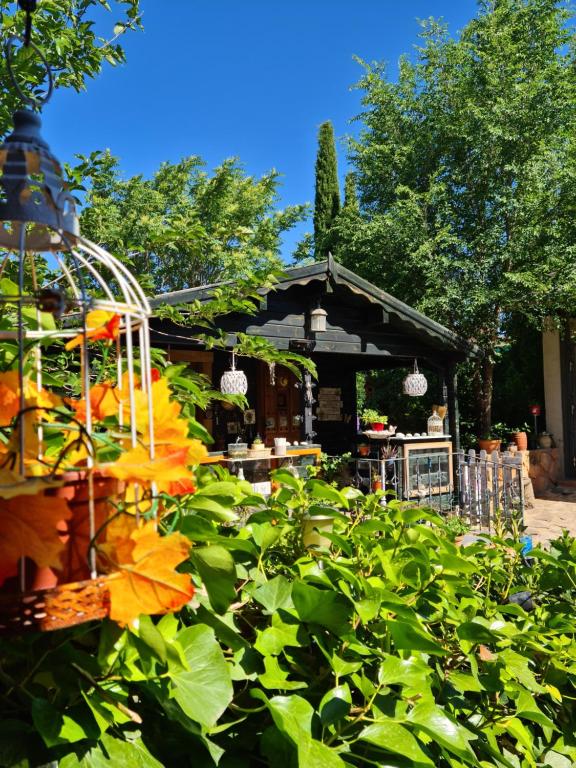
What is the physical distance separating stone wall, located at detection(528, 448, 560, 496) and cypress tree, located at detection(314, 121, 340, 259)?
9.29 metres

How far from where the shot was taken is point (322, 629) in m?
0.81

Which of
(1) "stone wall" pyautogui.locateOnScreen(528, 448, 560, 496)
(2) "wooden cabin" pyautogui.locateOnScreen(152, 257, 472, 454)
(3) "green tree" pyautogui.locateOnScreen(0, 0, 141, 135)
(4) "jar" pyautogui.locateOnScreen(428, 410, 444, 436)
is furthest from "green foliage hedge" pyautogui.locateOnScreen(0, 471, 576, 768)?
(1) "stone wall" pyautogui.locateOnScreen(528, 448, 560, 496)

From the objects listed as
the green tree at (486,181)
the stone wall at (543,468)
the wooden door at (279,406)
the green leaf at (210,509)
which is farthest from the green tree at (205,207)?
the green leaf at (210,509)

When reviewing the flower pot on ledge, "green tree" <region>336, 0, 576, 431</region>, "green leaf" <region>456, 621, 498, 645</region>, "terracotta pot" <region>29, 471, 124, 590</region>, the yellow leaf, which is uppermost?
"green tree" <region>336, 0, 576, 431</region>

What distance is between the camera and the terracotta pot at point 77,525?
502mm

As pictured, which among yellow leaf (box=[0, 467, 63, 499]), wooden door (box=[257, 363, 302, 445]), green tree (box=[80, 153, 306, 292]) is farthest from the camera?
green tree (box=[80, 153, 306, 292])

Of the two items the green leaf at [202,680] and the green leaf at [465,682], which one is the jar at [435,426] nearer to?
the green leaf at [465,682]

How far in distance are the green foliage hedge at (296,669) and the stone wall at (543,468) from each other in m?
10.3

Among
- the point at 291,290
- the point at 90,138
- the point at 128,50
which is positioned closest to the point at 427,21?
the point at 90,138

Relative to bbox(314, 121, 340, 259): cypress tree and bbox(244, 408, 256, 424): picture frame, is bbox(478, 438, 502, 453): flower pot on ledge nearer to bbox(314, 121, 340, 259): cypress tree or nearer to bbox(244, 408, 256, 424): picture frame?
bbox(244, 408, 256, 424): picture frame

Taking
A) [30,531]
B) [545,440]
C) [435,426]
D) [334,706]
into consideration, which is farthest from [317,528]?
[545,440]

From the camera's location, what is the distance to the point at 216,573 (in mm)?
662

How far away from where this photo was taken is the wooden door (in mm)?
10000

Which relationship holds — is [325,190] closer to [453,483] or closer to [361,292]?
[361,292]
